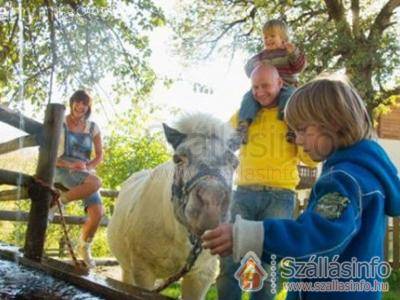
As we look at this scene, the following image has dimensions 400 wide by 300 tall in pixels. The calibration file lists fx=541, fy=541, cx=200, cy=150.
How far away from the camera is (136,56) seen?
289 inches

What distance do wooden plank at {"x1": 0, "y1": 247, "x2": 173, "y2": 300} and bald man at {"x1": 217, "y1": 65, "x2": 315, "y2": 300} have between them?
1188 millimetres

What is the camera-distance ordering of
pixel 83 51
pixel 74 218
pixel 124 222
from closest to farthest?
pixel 124 222
pixel 83 51
pixel 74 218

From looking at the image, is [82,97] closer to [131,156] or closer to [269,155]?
[269,155]

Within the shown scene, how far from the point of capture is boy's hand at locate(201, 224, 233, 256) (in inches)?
67.4

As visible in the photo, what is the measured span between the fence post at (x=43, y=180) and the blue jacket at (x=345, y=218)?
1.66m

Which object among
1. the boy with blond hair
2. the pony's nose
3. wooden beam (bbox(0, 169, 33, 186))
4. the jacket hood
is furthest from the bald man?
the jacket hood

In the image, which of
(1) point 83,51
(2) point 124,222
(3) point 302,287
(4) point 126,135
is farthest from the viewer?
(4) point 126,135

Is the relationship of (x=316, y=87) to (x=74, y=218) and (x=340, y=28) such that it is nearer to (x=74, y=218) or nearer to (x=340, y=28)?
(x=74, y=218)

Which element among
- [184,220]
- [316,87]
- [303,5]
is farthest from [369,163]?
[303,5]

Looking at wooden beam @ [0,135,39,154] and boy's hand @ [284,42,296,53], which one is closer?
wooden beam @ [0,135,39,154]

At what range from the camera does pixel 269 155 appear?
3.49m

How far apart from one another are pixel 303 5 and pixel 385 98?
3018mm

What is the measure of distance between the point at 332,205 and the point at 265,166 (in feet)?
5.96

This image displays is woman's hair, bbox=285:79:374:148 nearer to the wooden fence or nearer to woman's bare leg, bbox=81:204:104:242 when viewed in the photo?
the wooden fence
